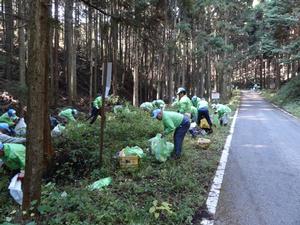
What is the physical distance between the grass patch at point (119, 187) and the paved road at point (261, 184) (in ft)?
1.54

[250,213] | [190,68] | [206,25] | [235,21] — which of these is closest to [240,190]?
[250,213]

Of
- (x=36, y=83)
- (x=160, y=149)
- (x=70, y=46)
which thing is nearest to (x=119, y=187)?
(x=160, y=149)

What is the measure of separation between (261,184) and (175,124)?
250 cm

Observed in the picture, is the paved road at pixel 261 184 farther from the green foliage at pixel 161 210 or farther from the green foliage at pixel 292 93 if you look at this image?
the green foliage at pixel 292 93

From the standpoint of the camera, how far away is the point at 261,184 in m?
7.71

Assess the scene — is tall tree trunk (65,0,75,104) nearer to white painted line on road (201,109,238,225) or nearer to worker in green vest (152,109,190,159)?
white painted line on road (201,109,238,225)

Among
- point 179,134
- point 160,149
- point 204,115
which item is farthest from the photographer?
point 204,115

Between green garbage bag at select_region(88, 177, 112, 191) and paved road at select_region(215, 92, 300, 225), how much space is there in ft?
6.94

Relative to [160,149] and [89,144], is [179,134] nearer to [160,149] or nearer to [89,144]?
[160,149]

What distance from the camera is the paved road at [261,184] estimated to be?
5.90 m

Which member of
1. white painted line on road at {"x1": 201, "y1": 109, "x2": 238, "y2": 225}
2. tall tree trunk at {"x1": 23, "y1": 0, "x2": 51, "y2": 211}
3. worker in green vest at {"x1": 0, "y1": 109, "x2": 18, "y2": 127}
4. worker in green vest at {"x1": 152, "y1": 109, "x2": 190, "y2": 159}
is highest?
tall tree trunk at {"x1": 23, "y1": 0, "x2": 51, "y2": 211}

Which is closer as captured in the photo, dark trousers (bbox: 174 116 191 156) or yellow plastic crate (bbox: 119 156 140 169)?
yellow plastic crate (bbox: 119 156 140 169)

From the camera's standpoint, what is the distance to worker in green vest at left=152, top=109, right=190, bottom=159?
8.99 m

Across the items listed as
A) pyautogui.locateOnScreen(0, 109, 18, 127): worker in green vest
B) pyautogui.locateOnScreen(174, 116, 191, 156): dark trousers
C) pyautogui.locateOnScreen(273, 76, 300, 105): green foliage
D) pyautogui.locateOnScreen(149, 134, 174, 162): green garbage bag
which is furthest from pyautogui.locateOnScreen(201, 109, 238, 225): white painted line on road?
pyautogui.locateOnScreen(273, 76, 300, 105): green foliage
